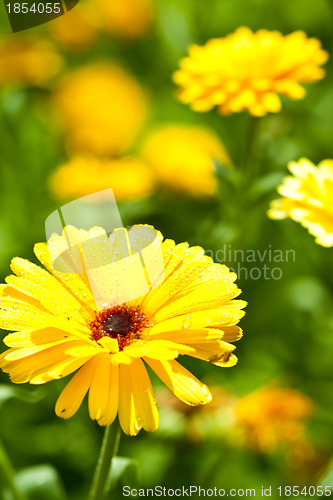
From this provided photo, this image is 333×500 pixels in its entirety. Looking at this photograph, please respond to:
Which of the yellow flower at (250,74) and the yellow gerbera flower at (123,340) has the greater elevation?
the yellow flower at (250,74)

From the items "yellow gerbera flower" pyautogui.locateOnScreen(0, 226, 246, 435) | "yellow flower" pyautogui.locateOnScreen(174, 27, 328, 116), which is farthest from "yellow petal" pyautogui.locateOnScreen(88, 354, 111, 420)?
→ "yellow flower" pyautogui.locateOnScreen(174, 27, 328, 116)

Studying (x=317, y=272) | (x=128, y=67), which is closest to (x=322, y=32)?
(x=128, y=67)

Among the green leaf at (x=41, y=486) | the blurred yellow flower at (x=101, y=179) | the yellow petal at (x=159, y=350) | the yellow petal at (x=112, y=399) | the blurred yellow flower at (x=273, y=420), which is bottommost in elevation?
the blurred yellow flower at (x=273, y=420)

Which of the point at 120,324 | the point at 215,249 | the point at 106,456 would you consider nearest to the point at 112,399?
the point at 106,456

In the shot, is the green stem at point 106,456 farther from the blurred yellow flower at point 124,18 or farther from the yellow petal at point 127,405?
the blurred yellow flower at point 124,18

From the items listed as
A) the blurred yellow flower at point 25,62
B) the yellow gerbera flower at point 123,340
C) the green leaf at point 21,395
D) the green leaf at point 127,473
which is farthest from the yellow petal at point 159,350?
the blurred yellow flower at point 25,62
